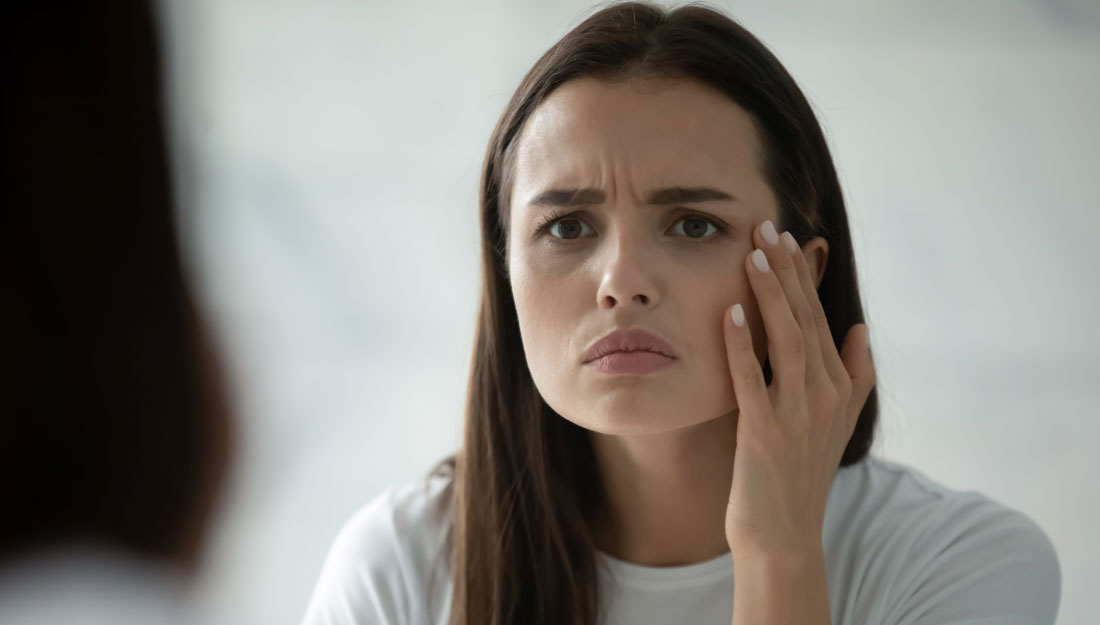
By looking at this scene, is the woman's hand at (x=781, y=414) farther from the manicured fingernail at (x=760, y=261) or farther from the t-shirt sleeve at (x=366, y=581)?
the t-shirt sleeve at (x=366, y=581)

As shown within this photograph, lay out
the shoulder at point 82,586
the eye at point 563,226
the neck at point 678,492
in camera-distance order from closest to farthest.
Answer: the eye at point 563,226 → the neck at point 678,492 → the shoulder at point 82,586

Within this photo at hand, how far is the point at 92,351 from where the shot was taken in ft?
7.92

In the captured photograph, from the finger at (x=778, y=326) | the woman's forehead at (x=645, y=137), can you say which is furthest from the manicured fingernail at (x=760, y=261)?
the woman's forehead at (x=645, y=137)

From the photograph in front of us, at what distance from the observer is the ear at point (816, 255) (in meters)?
1.38

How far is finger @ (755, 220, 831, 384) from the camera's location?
1.26 meters

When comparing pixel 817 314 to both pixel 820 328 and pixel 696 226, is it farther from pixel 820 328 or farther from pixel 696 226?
pixel 696 226

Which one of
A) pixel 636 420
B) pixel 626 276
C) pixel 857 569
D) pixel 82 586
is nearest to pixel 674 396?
pixel 636 420

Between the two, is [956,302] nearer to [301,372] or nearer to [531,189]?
[531,189]

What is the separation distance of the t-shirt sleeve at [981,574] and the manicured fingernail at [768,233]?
450mm

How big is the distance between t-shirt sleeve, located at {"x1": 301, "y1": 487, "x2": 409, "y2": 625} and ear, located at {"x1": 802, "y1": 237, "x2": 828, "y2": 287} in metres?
0.72

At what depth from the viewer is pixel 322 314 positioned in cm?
258

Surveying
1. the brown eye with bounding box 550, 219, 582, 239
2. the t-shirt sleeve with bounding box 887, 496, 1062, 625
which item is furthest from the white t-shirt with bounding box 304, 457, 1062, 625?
the brown eye with bounding box 550, 219, 582, 239

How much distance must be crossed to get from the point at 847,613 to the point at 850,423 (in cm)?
25

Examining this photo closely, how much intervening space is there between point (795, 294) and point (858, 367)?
0.18 metres
